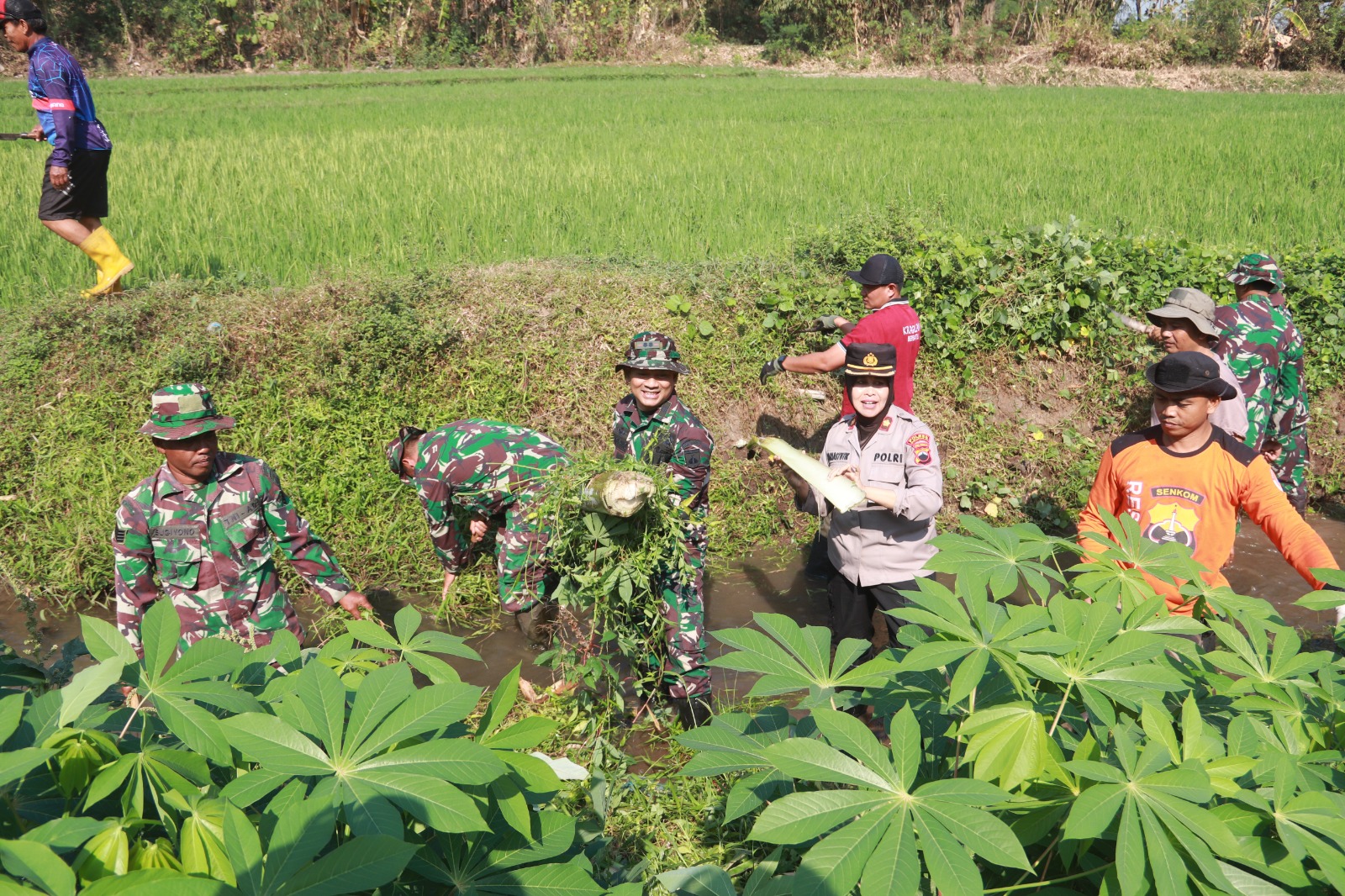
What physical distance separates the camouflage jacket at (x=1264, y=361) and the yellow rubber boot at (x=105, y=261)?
6.76m

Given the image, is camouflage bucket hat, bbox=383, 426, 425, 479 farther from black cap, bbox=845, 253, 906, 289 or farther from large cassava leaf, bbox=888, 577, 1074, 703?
large cassava leaf, bbox=888, 577, 1074, 703

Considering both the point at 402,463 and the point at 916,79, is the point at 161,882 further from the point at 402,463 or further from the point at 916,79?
the point at 916,79

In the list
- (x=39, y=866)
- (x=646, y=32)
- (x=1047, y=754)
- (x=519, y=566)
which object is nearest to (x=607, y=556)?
(x=519, y=566)

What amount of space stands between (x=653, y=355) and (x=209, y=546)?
1.92 meters

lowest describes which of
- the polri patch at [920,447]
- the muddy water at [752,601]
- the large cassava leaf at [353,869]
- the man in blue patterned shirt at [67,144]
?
the muddy water at [752,601]

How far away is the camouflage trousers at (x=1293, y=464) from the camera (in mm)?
5980

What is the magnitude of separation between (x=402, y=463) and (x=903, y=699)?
3.18 m

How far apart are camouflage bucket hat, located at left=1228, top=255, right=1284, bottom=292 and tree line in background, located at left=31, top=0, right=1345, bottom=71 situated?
83.4 feet

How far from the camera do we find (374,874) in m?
1.04

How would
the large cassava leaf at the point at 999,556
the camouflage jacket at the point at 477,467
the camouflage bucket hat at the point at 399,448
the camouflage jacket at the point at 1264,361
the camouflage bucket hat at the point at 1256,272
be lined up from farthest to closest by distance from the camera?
the camouflage bucket hat at the point at 1256,272, the camouflage jacket at the point at 1264,361, the camouflage bucket hat at the point at 399,448, the camouflage jacket at the point at 477,467, the large cassava leaf at the point at 999,556

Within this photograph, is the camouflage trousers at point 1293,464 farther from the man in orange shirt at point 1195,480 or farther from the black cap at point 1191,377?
the black cap at point 1191,377

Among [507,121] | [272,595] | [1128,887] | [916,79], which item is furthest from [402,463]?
Answer: [916,79]

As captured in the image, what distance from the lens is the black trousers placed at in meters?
3.82

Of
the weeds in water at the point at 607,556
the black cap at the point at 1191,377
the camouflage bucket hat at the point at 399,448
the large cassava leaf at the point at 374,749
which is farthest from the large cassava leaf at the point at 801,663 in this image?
the camouflage bucket hat at the point at 399,448
